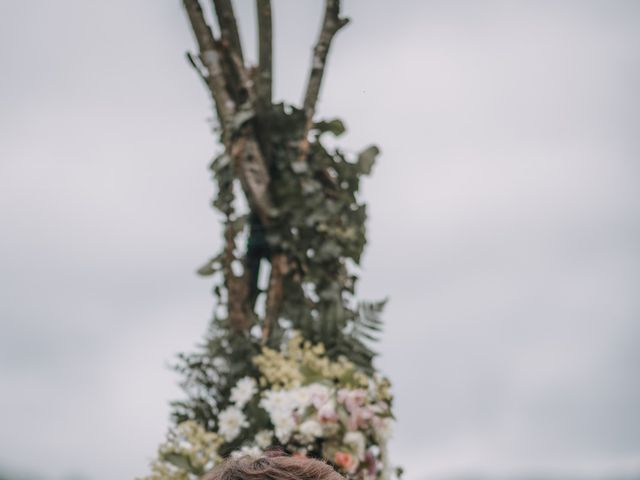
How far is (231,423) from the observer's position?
260 cm

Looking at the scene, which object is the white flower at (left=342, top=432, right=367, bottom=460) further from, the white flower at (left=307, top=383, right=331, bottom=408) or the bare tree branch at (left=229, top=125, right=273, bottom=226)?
the bare tree branch at (left=229, top=125, right=273, bottom=226)

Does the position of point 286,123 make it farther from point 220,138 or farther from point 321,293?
point 321,293

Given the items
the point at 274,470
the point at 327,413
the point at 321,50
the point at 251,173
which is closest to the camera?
the point at 274,470

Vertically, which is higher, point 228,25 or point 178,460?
point 228,25

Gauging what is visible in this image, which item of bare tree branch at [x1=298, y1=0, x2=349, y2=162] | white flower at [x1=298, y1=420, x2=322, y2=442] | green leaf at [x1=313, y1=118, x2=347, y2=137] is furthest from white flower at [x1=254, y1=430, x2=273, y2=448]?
green leaf at [x1=313, y1=118, x2=347, y2=137]

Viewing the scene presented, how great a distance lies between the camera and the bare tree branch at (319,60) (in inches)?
116

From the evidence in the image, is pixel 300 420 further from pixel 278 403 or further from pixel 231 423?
pixel 231 423

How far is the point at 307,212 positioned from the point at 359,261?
21 centimetres

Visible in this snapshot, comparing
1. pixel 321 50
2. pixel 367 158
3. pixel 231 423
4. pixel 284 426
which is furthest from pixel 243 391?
pixel 321 50

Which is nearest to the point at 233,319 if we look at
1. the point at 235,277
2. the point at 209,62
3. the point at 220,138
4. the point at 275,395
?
the point at 235,277

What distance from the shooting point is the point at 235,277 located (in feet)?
9.25

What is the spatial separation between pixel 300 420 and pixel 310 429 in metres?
0.04

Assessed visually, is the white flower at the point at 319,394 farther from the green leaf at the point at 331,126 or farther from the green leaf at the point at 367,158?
the green leaf at the point at 331,126

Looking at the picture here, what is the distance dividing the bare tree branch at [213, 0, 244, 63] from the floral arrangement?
0.91 metres
